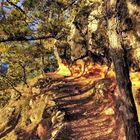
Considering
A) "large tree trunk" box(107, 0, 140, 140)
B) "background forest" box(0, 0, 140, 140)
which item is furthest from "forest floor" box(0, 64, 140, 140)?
"large tree trunk" box(107, 0, 140, 140)

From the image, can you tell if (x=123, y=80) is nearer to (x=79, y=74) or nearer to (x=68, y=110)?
(x=68, y=110)

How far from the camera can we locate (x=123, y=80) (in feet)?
31.0

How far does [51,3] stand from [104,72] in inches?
279

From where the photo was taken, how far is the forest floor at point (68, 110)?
1454 centimetres

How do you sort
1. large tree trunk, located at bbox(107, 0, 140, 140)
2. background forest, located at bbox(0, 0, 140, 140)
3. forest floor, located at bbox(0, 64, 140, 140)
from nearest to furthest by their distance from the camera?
large tree trunk, located at bbox(107, 0, 140, 140) < background forest, located at bbox(0, 0, 140, 140) < forest floor, located at bbox(0, 64, 140, 140)

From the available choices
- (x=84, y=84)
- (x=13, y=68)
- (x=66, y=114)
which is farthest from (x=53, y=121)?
(x=13, y=68)

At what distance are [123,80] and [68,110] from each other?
809 cm

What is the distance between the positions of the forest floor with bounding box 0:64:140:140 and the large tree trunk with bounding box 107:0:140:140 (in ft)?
11.1

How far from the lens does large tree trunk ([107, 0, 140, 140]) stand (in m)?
9.38

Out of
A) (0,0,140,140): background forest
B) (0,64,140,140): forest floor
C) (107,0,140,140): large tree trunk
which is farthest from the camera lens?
(0,64,140,140): forest floor

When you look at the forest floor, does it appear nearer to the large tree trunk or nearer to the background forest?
the background forest

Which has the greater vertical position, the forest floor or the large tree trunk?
the large tree trunk

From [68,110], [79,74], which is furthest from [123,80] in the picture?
[79,74]

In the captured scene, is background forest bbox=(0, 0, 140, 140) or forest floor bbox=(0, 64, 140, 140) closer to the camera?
background forest bbox=(0, 0, 140, 140)
